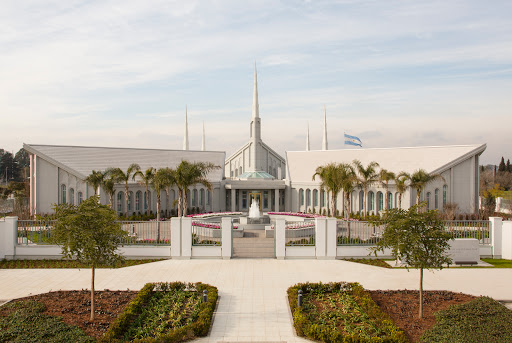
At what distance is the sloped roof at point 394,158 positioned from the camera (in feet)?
112

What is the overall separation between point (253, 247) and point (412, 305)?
10918 mm

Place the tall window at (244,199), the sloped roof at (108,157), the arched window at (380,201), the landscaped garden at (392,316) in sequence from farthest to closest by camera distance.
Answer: the tall window at (244,199), the arched window at (380,201), the sloped roof at (108,157), the landscaped garden at (392,316)

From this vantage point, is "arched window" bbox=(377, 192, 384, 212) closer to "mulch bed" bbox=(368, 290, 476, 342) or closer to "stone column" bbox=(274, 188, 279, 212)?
"stone column" bbox=(274, 188, 279, 212)

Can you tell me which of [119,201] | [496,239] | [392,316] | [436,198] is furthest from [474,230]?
[119,201]

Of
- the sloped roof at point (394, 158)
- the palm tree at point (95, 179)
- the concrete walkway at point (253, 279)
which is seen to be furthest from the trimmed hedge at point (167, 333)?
the sloped roof at point (394, 158)

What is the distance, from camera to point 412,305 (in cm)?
1295

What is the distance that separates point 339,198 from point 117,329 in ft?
101

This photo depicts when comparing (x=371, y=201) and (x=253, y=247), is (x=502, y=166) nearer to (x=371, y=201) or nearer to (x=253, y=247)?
(x=371, y=201)

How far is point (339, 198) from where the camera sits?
127ft

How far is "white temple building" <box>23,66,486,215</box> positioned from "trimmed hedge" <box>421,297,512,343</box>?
22450 millimetres

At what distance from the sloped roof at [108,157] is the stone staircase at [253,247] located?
1413cm

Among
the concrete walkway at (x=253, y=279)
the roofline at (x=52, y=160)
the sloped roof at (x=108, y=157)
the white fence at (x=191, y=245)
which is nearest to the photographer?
the concrete walkway at (x=253, y=279)

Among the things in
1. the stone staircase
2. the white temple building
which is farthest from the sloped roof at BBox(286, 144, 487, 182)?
the stone staircase

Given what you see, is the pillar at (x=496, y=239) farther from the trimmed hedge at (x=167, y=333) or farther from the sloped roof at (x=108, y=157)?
the sloped roof at (x=108, y=157)
